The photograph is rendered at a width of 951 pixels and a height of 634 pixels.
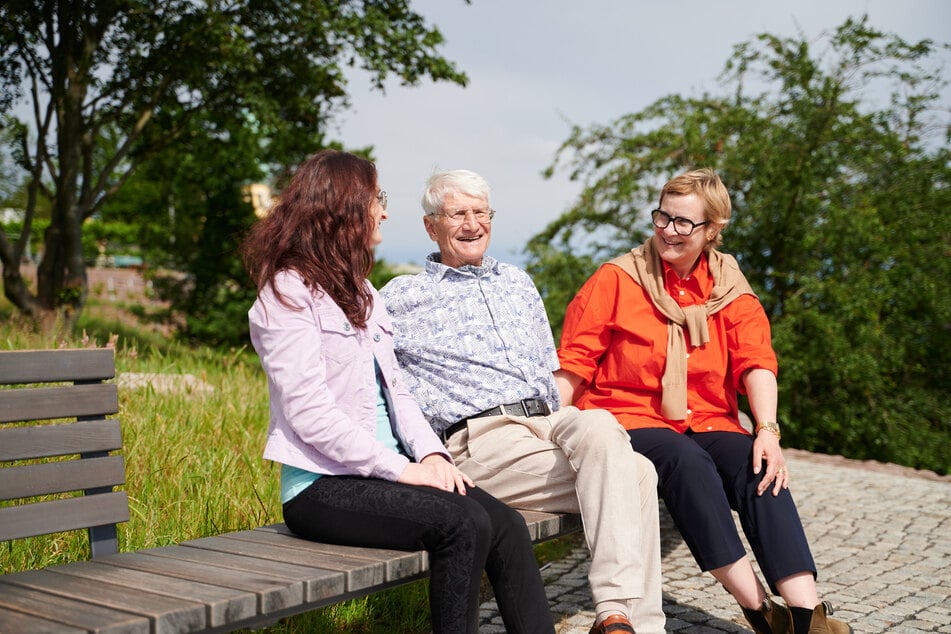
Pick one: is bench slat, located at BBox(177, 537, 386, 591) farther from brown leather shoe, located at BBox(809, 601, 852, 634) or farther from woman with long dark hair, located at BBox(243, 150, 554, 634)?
brown leather shoe, located at BBox(809, 601, 852, 634)

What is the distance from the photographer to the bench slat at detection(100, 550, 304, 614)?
2236 millimetres

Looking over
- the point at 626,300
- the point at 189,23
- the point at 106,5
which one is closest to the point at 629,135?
the point at 189,23

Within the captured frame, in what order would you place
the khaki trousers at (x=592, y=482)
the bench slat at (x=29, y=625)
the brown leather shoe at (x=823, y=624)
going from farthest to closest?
the brown leather shoe at (x=823, y=624) < the khaki trousers at (x=592, y=482) < the bench slat at (x=29, y=625)

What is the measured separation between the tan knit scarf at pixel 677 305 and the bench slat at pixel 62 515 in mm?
2049

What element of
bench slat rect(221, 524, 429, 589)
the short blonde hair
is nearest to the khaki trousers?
bench slat rect(221, 524, 429, 589)

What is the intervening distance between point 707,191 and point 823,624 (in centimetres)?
167

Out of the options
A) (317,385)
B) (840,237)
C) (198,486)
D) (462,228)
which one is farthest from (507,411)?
(840,237)

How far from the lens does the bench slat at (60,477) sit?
2.66m

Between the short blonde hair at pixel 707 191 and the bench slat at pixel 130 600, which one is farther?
the short blonde hair at pixel 707 191

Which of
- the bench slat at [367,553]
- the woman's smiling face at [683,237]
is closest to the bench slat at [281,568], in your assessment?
the bench slat at [367,553]

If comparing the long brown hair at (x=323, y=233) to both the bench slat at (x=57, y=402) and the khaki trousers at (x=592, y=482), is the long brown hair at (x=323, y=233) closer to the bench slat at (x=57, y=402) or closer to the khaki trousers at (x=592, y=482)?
the bench slat at (x=57, y=402)

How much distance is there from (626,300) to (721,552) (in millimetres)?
1125

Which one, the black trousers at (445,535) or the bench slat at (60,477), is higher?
the bench slat at (60,477)

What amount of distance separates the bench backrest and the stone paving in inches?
65.8
